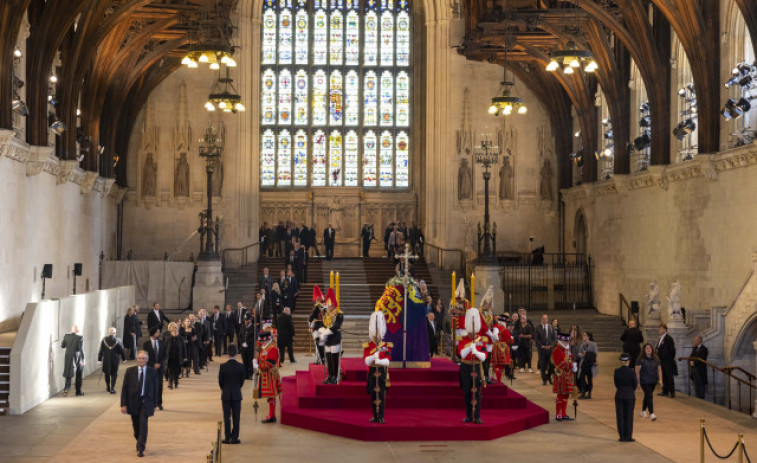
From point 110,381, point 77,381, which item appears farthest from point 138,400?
point 110,381

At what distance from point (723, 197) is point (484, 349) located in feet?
38.1

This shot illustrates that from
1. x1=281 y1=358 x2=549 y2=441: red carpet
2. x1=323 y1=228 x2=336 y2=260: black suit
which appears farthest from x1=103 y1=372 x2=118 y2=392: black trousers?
x1=323 y1=228 x2=336 y2=260: black suit

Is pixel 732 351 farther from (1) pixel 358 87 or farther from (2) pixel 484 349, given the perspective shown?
(1) pixel 358 87

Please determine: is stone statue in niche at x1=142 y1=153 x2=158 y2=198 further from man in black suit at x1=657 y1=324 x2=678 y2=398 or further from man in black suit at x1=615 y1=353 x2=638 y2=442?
man in black suit at x1=615 y1=353 x2=638 y2=442

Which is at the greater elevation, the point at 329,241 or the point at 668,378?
the point at 329,241

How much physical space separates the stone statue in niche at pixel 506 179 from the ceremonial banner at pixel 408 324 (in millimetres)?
23543

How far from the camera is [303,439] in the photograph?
16312 mm

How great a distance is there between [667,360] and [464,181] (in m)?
21.3

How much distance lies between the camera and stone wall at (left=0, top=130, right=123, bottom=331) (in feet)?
81.6

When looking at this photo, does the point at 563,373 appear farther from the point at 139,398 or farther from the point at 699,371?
the point at 139,398

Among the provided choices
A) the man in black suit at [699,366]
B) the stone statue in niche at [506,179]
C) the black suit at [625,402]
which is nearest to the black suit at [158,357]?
the black suit at [625,402]

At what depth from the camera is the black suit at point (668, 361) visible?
2181 centimetres

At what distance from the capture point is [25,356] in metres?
19.0

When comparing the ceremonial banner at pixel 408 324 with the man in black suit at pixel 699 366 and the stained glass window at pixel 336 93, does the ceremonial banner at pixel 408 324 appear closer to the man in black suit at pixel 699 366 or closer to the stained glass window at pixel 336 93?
the man in black suit at pixel 699 366
